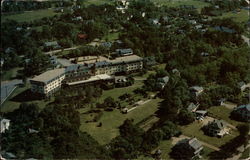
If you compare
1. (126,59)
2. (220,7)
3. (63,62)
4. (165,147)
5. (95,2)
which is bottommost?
(165,147)

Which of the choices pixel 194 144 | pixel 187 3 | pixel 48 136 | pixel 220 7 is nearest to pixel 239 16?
pixel 220 7

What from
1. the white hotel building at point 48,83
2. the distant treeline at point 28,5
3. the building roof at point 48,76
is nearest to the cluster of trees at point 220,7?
the distant treeline at point 28,5

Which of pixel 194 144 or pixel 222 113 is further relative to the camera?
pixel 222 113

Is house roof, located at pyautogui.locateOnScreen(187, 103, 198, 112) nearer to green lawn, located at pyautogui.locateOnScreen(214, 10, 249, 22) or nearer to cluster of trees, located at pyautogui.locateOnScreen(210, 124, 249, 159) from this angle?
cluster of trees, located at pyautogui.locateOnScreen(210, 124, 249, 159)

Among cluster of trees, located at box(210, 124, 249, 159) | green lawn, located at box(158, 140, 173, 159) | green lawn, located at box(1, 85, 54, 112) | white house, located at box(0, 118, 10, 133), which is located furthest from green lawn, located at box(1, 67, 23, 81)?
cluster of trees, located at box(210, 124, 249, 159)

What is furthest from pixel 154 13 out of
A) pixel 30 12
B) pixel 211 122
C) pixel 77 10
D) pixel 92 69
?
pixel 211 122

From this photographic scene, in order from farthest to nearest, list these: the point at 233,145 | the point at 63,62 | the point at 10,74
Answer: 1. the point at 63,62
2. the point at 10,74
3. the point at 233,145

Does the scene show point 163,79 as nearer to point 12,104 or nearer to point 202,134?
point 202,134
